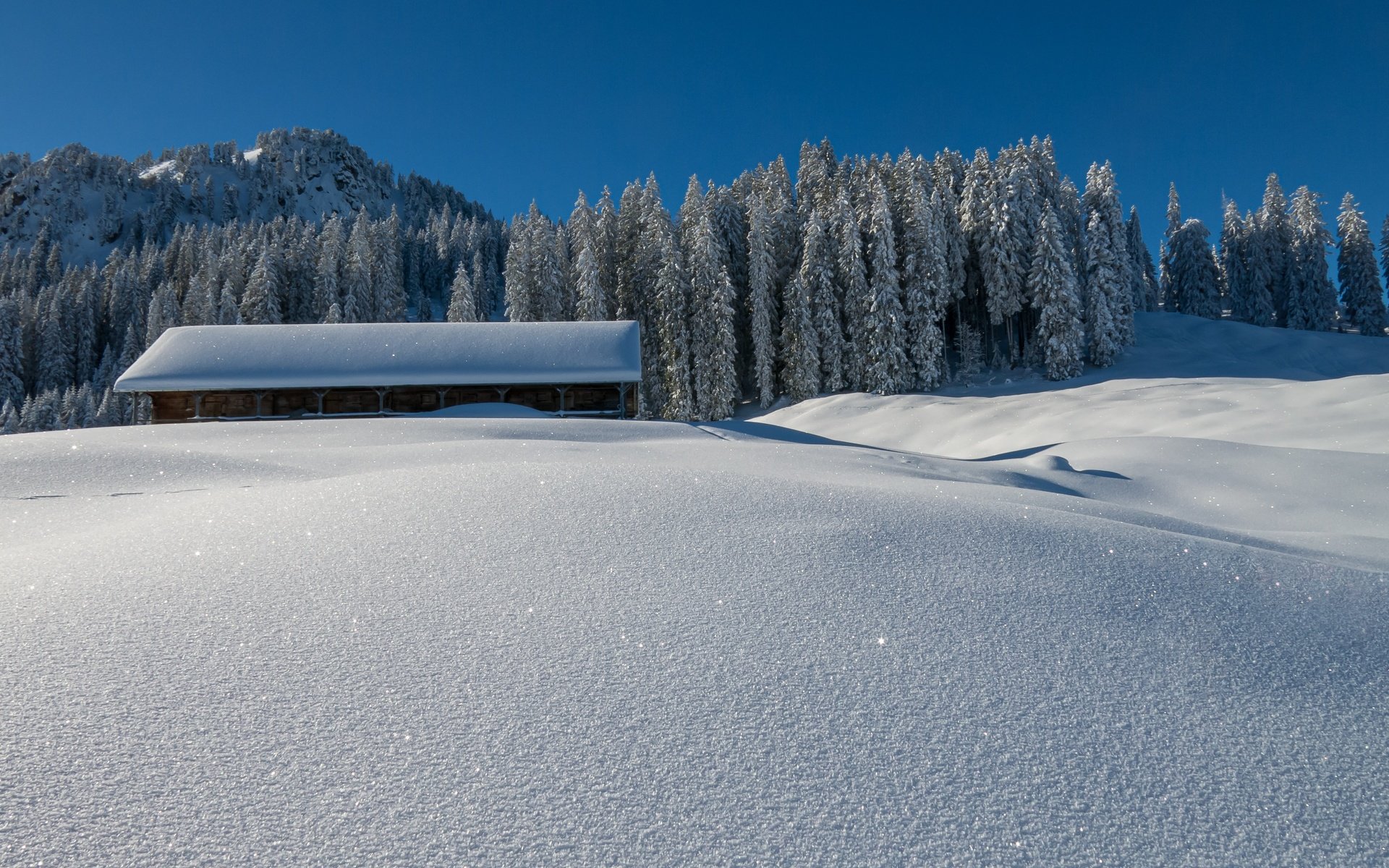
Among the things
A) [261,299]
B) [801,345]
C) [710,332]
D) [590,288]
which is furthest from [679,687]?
[261,299]

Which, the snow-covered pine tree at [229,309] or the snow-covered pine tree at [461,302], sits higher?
the snow-covered pine tree at [229,309]

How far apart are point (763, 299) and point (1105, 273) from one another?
19.5 m

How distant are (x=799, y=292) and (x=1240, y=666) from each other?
3736cm

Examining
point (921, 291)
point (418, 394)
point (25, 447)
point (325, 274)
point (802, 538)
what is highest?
point (325, 274)

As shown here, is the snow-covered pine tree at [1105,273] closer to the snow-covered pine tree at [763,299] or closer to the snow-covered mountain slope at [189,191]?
the snow-covered pine tree at [763,299]

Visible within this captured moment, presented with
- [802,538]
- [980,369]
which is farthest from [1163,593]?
[980,369]

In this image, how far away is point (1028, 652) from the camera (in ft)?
11.3

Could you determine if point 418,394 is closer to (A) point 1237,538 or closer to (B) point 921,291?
(A) point 1237,538

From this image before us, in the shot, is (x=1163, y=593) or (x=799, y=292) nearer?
(x=1163, y=593)

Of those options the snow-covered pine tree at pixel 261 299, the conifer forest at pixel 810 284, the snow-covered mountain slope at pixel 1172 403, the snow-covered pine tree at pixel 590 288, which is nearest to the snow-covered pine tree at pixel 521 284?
the conifer forest at pixel 810 284

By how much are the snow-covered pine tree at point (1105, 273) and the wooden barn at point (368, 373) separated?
89.3 ft

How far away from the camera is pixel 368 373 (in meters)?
24.2

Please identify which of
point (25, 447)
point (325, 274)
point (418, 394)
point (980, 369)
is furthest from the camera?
point (325, 274)

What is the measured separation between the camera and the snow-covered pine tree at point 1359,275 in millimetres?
51219
